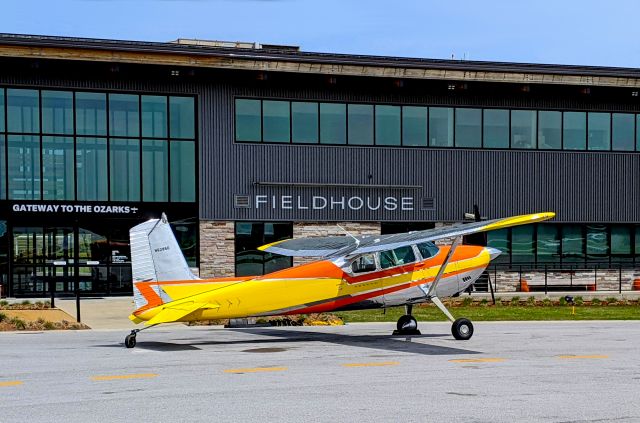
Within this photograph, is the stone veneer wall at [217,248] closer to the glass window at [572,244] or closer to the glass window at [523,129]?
the glass window at [523,129]

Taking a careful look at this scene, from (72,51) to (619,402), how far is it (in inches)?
1027

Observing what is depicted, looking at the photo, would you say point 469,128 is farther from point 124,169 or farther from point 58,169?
point 58,169

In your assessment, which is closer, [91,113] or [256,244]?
[91,113]

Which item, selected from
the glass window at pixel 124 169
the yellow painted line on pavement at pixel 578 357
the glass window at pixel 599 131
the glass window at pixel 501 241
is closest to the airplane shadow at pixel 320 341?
the yellow painted line on pavement at pixel 578 357

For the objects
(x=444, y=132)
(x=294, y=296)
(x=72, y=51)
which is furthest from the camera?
(x=444, y=132)

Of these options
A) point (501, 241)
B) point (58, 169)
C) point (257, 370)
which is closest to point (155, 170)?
point (58, 169)

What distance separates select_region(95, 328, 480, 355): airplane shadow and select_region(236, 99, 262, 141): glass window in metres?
15.9

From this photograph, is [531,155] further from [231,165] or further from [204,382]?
[204,382]

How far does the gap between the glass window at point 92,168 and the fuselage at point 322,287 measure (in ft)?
57.9

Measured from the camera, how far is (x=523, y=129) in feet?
130

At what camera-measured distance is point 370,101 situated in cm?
3772

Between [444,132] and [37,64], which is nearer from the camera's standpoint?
[37,64]

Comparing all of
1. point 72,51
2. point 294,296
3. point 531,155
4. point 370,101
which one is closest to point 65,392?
point 294,296

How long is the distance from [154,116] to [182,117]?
3.53 ft
